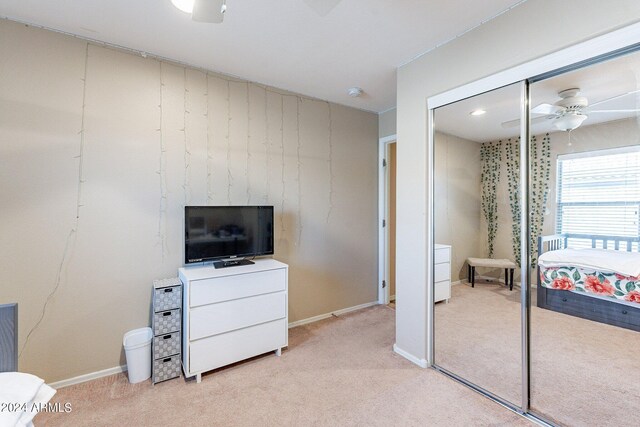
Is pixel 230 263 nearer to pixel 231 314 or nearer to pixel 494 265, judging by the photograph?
pixel 231 314

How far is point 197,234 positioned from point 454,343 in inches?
89.0

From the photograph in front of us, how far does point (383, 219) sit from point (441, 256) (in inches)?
60.5

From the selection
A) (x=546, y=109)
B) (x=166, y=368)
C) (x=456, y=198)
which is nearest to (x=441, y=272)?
(x=456, y=198)

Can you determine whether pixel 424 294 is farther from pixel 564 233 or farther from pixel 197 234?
pixel 197 234

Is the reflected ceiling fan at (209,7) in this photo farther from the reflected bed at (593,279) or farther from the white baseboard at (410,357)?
the white baseboard at (410,357)

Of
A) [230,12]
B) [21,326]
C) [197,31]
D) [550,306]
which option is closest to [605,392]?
[550,306]

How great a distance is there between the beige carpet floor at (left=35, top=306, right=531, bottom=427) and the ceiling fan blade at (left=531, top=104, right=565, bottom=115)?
1868mm

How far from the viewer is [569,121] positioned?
170cm

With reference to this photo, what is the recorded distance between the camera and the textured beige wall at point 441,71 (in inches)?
60.0

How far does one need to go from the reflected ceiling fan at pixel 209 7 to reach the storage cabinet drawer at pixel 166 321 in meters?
1.95

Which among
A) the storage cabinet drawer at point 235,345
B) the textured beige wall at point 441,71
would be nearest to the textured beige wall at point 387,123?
the textured beige wall at point 441,71

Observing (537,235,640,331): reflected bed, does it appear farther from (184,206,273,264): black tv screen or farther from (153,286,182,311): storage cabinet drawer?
(153,286,182,311): storage cabinet drawer

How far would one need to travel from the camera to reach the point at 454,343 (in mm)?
2287

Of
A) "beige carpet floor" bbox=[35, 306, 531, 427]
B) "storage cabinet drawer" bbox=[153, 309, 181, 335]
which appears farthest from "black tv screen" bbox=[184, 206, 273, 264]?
"beige carpet floor" bbox=[35, 306, 531, 427]
